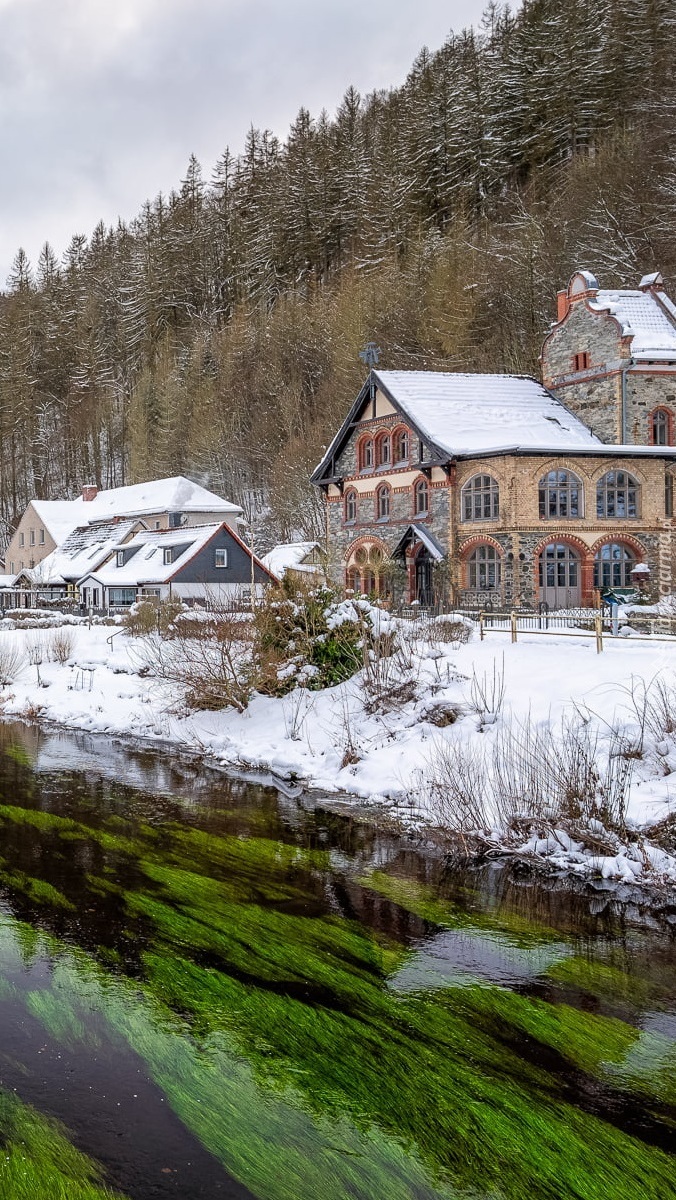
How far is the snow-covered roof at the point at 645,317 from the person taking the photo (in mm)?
32312

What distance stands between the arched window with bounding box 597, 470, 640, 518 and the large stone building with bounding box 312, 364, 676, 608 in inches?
1.5

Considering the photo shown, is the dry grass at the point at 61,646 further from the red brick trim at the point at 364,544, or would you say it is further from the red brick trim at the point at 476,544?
the red brick trim at the point at 476,544

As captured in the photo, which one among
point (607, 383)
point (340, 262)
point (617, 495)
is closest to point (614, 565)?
point (617, 495)

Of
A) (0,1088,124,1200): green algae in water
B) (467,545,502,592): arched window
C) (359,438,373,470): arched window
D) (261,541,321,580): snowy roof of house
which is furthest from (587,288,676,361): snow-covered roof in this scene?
(0,1088,124,1200): green algae in water

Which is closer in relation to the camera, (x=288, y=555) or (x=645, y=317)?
(x=645, y=317)

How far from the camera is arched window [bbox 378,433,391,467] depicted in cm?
Answer: 3412

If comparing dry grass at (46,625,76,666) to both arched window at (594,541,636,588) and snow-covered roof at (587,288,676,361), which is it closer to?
arched window at (594,541,636,588)

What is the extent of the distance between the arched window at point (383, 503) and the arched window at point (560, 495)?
701cm

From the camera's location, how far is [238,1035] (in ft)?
23.1

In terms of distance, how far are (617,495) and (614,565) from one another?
238 centimetres

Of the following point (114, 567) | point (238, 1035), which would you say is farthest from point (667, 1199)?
point (114, 567)

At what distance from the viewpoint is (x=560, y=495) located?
2923cm

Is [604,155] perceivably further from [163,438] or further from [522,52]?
[163,438]

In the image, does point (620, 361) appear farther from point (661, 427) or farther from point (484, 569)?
point (484, 569)
